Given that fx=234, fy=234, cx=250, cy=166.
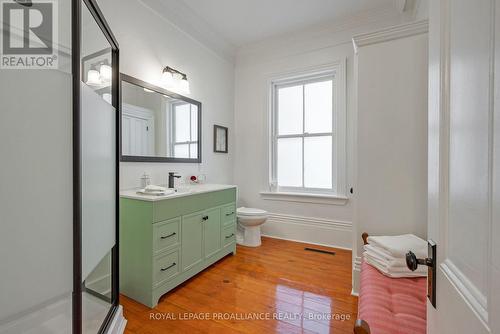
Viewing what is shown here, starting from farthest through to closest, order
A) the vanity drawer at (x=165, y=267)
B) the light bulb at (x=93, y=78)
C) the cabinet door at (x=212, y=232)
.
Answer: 1. the cabinet door at (x=212, y=232)
2. the vanity drawer at (x=165, y=267)
3. the light bulb at (x=93, y=78)

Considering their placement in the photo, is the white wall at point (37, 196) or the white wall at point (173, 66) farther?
the white wall at point (173, 66)

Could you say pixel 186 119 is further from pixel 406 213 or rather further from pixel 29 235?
pixel 406 213

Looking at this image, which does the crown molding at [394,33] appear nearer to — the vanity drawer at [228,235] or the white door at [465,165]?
the white door at [465,165]

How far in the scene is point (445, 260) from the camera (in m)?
0.56

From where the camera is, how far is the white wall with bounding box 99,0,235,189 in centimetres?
218

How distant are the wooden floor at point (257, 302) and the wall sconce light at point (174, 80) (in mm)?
2030

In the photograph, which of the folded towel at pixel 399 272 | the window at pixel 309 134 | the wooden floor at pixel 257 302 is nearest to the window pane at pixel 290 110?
the window at pixel 309 134

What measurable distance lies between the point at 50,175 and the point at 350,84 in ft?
10.3

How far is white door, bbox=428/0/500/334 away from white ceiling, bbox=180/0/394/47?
250 centimetres

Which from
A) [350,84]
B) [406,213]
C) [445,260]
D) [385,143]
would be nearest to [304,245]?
[406,213]

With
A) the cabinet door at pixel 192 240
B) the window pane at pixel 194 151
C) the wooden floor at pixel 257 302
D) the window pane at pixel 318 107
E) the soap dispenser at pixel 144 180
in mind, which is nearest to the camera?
the wooden floor at pixel 257 302

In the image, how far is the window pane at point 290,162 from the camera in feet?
11.4

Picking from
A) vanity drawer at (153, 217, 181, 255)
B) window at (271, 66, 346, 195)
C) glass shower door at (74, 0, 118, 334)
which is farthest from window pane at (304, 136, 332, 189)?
glass shower door at (74, 0, 118, 334)

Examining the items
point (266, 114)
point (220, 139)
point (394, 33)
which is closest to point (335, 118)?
point (266, 114)
